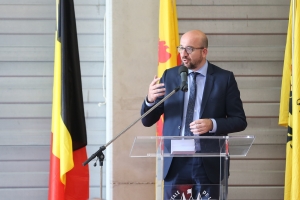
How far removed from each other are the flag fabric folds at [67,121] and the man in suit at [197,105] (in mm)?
1073

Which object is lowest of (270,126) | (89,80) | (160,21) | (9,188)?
(9,188)

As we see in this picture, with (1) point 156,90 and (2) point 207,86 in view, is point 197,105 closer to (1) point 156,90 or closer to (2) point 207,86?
(2) point 207,86

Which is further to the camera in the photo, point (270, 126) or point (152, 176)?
point (270, 126)

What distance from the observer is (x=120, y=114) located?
5.17 meters

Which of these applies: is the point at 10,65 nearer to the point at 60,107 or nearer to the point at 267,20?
the point at 60,107

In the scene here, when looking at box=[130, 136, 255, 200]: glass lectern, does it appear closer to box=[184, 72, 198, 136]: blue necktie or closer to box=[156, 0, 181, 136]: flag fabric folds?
box=[184, 72, 198, 136]: blue necktie

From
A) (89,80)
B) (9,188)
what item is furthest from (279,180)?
(9,188)

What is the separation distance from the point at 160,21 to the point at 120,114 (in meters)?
0.93

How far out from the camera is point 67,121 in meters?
4.73

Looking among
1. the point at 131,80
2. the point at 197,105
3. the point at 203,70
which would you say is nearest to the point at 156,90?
the point at 197,105

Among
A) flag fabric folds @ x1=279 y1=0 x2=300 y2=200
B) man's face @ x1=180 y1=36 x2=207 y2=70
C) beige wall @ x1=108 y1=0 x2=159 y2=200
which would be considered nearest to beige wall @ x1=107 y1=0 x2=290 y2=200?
flag fabric folds @ x1=279 y1=0 x2=300 y2=200

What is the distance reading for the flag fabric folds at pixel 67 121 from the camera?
474 centimetres

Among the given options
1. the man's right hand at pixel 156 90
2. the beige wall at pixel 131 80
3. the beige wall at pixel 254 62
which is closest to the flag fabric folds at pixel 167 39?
the beige wall at pixel 131 80

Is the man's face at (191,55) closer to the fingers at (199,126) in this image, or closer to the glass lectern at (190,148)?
the fingers at (199,126)
